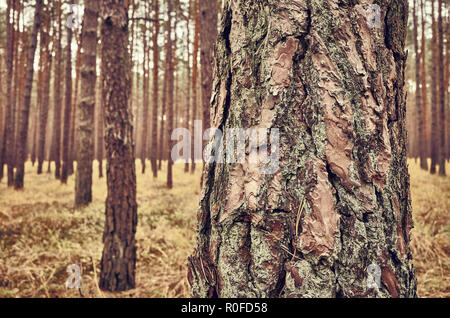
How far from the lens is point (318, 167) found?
776 millimetres

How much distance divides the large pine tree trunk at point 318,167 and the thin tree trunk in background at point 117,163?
7.71ft

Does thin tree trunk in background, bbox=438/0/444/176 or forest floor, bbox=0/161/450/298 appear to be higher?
thin tree trunk in background, bbox=438/0/444/176

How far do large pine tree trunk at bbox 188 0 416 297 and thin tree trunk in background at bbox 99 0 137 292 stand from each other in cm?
235

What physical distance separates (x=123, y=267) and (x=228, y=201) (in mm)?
2628

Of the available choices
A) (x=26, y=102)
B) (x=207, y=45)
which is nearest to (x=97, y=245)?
(x=207, y=45)

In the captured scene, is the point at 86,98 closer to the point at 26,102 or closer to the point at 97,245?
the point at 26,102

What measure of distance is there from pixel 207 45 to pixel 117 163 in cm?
373

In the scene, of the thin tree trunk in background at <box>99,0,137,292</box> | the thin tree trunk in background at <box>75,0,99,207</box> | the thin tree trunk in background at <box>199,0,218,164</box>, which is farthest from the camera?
the thin tree trunk in background at <box>75,0,99,207</box>

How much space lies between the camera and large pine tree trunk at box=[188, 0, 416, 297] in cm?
76

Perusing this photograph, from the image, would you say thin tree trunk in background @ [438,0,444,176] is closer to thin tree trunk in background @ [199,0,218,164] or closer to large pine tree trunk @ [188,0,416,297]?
thin tree trunk in background @ [199,0,218,164]

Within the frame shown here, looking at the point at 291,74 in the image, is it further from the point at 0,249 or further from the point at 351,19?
the point at 0,249

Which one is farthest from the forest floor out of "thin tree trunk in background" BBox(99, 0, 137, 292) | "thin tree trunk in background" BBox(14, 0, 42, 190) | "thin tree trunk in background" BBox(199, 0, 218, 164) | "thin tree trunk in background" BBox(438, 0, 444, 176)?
"thin tree trunk in background" BBox(438, 0, 444, 176)

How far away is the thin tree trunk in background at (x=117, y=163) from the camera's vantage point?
2.91 meters
